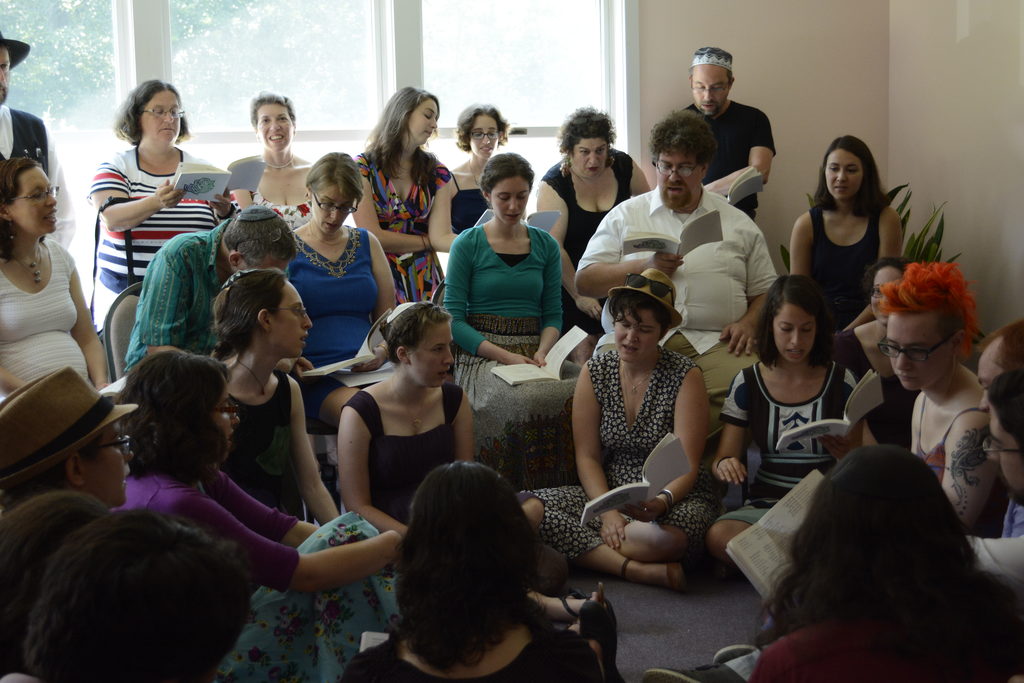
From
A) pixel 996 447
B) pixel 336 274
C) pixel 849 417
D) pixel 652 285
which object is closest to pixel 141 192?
pixel 336 274

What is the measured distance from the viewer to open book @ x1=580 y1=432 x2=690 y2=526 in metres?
2.62

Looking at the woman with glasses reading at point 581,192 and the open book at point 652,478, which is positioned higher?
the woman with glasses reading at point 581,192

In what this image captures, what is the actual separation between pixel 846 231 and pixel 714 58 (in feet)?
4.40

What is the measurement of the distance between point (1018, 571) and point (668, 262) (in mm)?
1930

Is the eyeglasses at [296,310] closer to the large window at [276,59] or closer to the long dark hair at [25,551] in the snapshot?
the long dark hair at [25,551]

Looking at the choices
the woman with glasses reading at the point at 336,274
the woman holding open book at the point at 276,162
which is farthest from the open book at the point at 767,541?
the woman holding open book at the point at 276,162

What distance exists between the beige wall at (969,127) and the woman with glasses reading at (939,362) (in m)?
2.31

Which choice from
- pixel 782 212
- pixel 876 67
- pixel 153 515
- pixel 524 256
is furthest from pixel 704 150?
pixel 153 515

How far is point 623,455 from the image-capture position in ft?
11.1

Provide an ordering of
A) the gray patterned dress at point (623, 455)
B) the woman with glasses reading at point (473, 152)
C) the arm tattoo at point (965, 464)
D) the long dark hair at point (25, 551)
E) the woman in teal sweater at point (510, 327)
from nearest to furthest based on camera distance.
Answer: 1. the long dark hair at point (25, 551)
2. the arm tattoo at point (965, 464)
3. the gray patterned dress at point (623, 455)
4. the woman in teal sweater at point (510, 327)
5. the woman with glasses reading at point (473, 152)

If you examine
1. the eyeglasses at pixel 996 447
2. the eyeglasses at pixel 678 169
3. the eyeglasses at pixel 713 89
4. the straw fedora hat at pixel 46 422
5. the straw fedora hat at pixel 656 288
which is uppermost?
the eyeglasses at pixel 713 89

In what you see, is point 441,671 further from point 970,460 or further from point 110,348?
point 110,348

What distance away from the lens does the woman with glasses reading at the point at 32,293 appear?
3.10 m

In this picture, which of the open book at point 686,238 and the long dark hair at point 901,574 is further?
the open book at point 686,238
